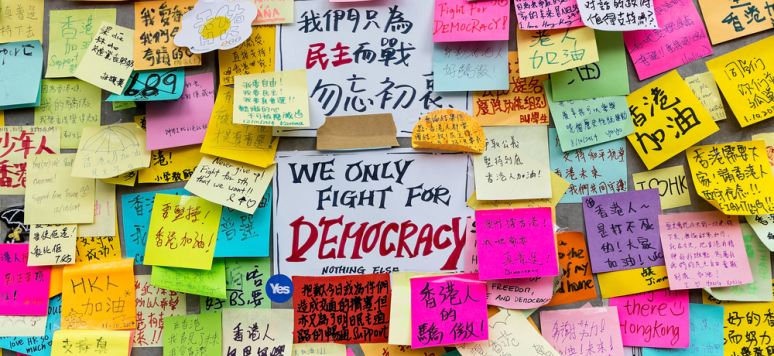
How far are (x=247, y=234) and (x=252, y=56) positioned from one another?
0.44 m

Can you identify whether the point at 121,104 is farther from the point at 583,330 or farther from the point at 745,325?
the point at 745,325

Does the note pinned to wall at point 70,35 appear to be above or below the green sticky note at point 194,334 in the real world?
above

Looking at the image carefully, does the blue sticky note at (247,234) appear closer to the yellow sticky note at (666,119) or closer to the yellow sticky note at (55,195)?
the yellow sticky note at (55,195)

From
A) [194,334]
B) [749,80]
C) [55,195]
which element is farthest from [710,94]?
[55,195]

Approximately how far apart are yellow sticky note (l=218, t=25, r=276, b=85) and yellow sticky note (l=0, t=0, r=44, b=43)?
49cm

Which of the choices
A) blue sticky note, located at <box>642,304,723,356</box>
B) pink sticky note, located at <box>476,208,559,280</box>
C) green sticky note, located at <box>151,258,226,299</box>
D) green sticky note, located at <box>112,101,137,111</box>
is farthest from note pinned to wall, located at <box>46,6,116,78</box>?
blue sticky note, located at <box>642,304,723,356</box>

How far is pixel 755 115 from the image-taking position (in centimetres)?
104

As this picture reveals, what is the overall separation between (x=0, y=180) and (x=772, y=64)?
190 cm

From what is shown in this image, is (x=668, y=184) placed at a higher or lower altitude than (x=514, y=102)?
lower

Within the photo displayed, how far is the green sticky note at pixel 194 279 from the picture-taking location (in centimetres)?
112

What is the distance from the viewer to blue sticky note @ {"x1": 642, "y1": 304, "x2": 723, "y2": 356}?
108 cm

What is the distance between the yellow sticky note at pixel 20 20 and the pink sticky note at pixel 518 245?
1237 millimetres

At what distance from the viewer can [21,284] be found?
1.18m

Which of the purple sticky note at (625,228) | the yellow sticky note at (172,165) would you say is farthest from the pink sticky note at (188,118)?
the purple sticky note at (625,228)
